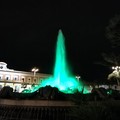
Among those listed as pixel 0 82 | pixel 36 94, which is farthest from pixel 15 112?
pixel 0 82

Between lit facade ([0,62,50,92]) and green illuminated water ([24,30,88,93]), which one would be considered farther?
lit facade ([0,62,50,92])

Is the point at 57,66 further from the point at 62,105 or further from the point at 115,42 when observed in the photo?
the point at 62,105

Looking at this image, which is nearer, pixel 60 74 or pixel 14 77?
pixel 60 74

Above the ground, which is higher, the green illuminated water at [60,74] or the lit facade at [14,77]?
the lit facade at [14,77]

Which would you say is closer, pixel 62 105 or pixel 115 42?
pixel 62 105

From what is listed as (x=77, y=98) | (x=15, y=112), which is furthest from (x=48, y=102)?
(x=77, y=98)

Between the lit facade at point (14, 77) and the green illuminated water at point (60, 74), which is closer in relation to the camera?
the green illuminated water at point (60, 74)

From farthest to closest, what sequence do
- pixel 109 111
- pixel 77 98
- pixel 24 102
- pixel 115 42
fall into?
pixel 115 42 → pixel 24 102 → pixel 77 98 → pixel 109 111

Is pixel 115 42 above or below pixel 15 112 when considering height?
above

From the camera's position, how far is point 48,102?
1097 cm

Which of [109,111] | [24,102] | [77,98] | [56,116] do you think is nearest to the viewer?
[109,111]

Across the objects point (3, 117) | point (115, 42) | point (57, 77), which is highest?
point (115, 42)

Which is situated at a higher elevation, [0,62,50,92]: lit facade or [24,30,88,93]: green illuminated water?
[0,62,50,92]: lit facade

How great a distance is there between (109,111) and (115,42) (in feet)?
39.9
